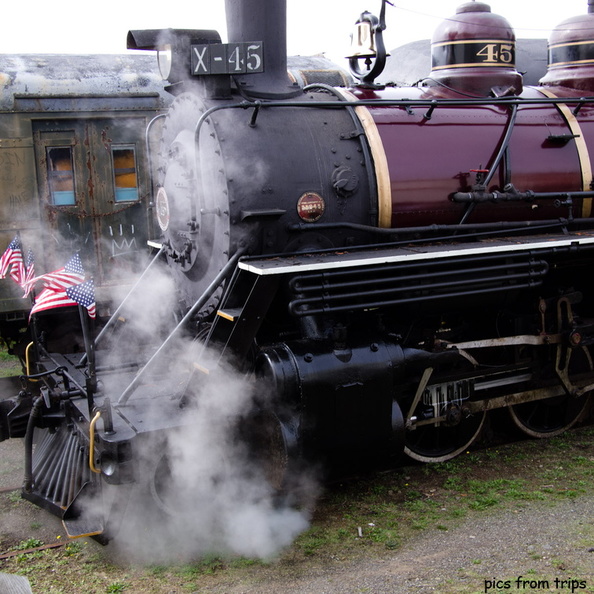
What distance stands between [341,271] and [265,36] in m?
1.66

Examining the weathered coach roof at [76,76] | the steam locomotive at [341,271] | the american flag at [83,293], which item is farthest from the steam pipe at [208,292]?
the weathered coach roof at [76,76]

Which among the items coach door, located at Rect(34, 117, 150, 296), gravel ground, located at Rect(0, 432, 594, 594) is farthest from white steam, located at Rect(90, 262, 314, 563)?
coach door, located at Rect(34, 117, 150, 296)

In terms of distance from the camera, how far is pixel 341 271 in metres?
4.07

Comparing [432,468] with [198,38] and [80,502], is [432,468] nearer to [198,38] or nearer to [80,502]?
[80,502]

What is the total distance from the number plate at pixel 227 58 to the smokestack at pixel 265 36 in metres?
0.27

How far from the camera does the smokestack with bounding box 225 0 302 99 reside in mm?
4547

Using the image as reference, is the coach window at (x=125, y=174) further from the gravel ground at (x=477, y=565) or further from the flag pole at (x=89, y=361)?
the gravel ground at (x=477, y=565)

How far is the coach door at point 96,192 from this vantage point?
25.2ft

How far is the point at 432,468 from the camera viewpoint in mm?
5012

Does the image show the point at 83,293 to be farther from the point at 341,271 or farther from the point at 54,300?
the point at 341,271

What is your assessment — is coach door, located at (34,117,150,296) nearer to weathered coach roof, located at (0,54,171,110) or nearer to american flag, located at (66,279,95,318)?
weathered coach roof, located at (0,54,171,110)

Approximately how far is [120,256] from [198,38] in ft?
12.6

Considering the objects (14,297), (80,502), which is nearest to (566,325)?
(80,502)

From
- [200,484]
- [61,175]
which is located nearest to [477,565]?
[200,484]
